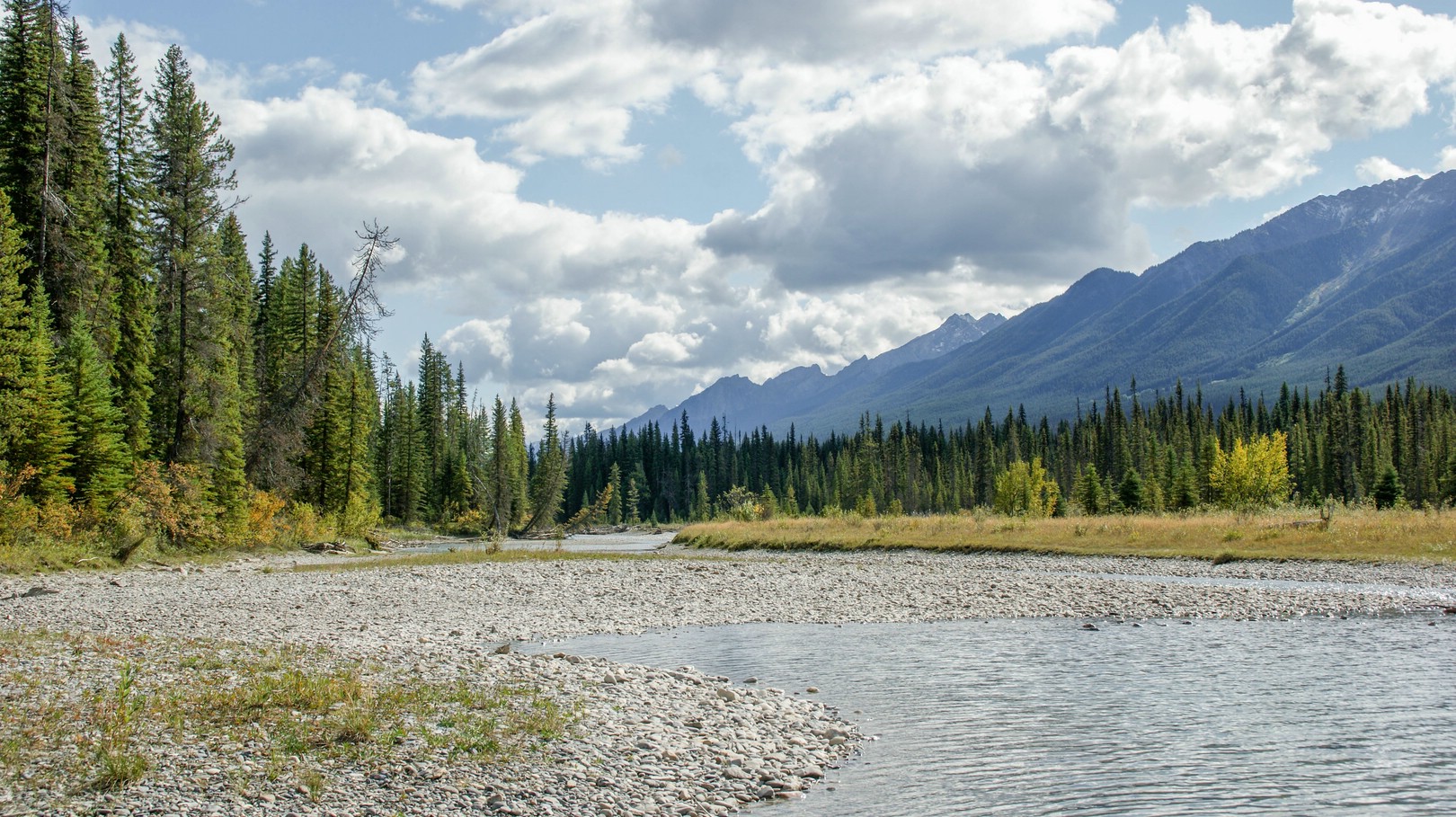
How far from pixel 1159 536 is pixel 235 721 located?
42159mm

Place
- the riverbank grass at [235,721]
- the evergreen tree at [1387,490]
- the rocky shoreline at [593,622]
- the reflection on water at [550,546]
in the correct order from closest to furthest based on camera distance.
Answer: the riverbank grass at [235,721] → the rocky shoreline at [593,622] → the reflection on water at [550,546] → the evergreen tree at [1387,490]

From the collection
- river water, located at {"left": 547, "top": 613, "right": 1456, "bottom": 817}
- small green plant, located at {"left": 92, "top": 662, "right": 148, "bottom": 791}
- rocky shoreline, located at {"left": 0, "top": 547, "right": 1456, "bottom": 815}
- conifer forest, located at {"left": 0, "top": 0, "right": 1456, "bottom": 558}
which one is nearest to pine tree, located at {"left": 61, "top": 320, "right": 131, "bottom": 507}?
conifer forest, located at {"left": 0, "top": 0, "right": 1456, "bottom": 558}

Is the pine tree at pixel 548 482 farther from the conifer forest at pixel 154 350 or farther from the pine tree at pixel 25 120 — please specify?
the pine tree at pixel 25 120

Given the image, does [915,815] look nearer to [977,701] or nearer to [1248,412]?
[977,701]

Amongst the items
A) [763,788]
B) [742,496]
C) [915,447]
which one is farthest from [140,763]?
[915,447]

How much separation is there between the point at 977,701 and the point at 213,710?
1000 cm

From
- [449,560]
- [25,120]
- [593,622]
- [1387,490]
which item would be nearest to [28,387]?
[25,120]

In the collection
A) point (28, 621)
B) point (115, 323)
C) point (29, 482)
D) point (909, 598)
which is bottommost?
point (909, 598)

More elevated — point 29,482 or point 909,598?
point 29,482

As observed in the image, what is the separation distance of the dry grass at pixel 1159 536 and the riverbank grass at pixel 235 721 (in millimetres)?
33902

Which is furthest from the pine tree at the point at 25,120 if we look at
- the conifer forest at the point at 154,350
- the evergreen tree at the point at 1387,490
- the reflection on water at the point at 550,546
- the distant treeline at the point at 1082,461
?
the evergreen tree at the point at 1387,490

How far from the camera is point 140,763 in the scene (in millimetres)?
8281

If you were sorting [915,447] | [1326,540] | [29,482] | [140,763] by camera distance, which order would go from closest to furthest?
[140,763] → [29,482] → [1326,540] → [915,447]

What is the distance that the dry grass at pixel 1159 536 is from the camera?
34.8 m
